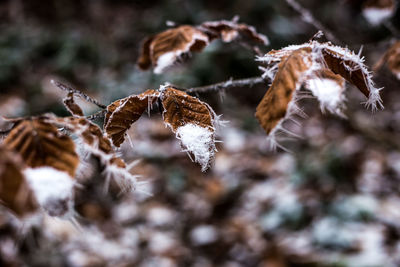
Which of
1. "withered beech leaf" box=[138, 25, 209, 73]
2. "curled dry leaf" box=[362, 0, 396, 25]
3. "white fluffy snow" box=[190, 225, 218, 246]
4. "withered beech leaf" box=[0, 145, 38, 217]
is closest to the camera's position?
"withered beech leaf" box=[0, 145, 38, 217]

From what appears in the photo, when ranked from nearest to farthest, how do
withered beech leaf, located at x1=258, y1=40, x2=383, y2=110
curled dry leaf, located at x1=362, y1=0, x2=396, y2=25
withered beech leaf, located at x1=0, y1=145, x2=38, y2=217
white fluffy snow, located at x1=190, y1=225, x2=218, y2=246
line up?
withered beech leaf, located at x1=0, y1=145, x2=38, y2=217 → withered beech leaf, located at x1=258, y1=40, x2=383, y2=110 → curled dry leaf, located at x1=362, y1=0, x2=396, y2=25 → white fluffy snow, located at x1=190, y1=225, x2=218, y2=246

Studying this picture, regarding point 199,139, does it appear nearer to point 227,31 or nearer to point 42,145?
point 42,145

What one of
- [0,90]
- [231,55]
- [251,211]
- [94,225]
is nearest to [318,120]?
[231,55]

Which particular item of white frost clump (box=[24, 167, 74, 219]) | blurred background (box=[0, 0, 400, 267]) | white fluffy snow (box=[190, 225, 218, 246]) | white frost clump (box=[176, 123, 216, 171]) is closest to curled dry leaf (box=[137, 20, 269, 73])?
blurred background (box=[0, 0, 400, 267])

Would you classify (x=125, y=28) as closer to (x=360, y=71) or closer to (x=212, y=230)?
(x=212, y=230)

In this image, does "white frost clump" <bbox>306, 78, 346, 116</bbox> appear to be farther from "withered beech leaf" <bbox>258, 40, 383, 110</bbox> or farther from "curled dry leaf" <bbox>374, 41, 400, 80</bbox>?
"curled dry leaf" <bbox>374, 41, 400, 80</bbox>

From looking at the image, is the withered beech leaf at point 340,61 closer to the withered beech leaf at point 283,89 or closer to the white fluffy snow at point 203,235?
the withered beech leaf at point 283,89

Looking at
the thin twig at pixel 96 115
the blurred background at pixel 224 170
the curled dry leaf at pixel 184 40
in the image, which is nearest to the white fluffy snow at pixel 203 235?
the blurred background at pixel 224 170
